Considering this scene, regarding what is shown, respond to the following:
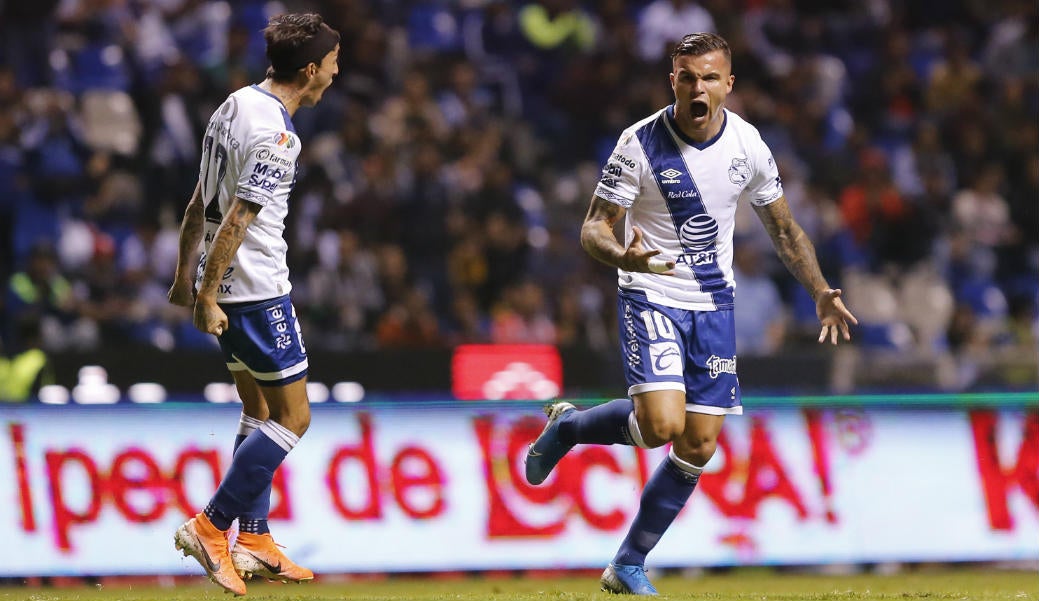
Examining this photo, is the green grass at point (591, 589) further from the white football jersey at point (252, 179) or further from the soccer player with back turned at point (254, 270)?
the white football jersey at point (252, 179)

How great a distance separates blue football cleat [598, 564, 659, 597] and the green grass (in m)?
0.09

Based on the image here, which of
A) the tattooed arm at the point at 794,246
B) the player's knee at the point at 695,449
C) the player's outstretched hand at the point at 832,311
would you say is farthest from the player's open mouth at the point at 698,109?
the player's knee at the point at 695,449

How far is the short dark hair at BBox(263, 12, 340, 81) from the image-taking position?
679 cm

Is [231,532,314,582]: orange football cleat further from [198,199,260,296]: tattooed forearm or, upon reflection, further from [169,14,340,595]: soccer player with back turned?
[198,199,260,296]: tattooed forearm

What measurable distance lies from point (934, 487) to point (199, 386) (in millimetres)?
6046

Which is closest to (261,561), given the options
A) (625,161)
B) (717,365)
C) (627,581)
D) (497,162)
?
(627,581)

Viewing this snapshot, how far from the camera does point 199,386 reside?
12477 millimetres

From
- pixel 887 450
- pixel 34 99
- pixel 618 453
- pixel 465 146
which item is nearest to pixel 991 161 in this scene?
pixel 465 146

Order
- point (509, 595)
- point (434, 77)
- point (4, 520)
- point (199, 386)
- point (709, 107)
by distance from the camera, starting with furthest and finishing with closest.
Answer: point (434, 77) → point (199, 386) → point (4, 520) → point (509, 595) → point (709, 107)

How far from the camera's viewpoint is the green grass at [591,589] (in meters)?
7.64

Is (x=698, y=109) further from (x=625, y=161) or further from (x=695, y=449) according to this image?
(x=695, y=449)

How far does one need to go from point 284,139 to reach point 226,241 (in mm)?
543

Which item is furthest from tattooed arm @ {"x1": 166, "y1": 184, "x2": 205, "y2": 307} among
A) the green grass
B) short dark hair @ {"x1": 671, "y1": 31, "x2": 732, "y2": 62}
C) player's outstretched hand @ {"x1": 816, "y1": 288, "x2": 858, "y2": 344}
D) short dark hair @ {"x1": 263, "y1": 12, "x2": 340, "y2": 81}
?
player's outstretched hand @ {"x1": 816, "y1": 288, "x2": 858, "y2": 344}

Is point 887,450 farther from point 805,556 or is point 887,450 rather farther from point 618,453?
point 618,453
